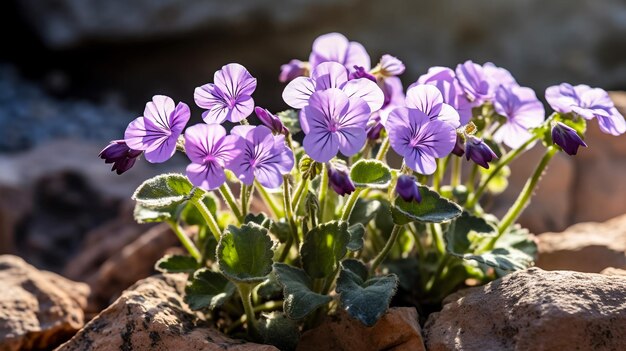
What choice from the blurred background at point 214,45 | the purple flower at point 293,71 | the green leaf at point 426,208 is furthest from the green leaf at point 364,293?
the blurred background at point 214,45

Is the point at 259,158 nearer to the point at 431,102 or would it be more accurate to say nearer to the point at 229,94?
the point at 229,94

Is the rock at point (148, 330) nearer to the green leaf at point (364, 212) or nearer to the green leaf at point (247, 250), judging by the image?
the green leaf at point (247, 250)

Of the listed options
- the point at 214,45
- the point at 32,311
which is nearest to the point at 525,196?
the point at 32,311

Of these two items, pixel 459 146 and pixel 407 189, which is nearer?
pixel 407 189

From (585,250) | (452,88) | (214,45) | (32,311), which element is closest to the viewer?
(452,88)

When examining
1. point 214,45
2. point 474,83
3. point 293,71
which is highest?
point 214,45

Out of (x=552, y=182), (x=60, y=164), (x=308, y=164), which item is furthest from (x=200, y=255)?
(x=60, y=164)

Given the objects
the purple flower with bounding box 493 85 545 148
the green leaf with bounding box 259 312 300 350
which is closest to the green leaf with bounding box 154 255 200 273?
the green leaf with bounding box 259 312 300 350
